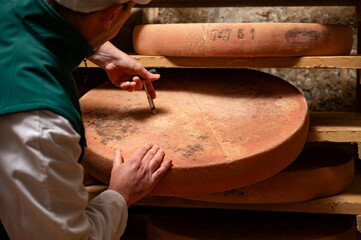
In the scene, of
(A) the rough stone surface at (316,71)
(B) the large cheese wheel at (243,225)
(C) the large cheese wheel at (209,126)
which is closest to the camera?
(C) the large cheese wheel at (209,126)

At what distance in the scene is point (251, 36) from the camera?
61.3 inches

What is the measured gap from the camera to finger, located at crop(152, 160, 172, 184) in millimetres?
1312

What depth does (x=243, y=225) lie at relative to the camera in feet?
5.85

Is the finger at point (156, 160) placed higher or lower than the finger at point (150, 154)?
lower

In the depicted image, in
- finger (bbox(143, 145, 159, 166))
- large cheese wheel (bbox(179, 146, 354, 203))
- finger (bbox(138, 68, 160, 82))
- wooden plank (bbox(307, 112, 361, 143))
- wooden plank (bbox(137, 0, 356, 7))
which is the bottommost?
large cheese wheel (bbox(179, 146, 354, 203))

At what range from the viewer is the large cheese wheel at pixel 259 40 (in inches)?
61.1

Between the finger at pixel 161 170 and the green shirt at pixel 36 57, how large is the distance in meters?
0.41

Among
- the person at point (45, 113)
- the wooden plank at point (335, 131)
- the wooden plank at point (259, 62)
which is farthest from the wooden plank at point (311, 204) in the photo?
the person at point (45, 113)

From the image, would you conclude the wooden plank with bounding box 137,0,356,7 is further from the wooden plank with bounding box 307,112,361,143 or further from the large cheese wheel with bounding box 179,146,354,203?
the large cheese wheel with bounding box 179,146,354,203

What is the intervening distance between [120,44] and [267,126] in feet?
3.38

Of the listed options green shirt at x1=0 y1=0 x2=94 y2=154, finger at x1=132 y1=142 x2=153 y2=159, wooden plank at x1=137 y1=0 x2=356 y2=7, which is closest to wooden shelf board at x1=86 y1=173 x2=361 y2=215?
finger at x1=132 y1=142 x2=153 y2=159

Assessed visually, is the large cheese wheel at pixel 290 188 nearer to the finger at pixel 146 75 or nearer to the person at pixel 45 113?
the finger at pixel 146 75

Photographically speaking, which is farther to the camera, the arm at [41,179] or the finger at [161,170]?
the finger at [161,170]

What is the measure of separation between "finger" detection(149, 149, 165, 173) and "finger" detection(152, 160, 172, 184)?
14mm
